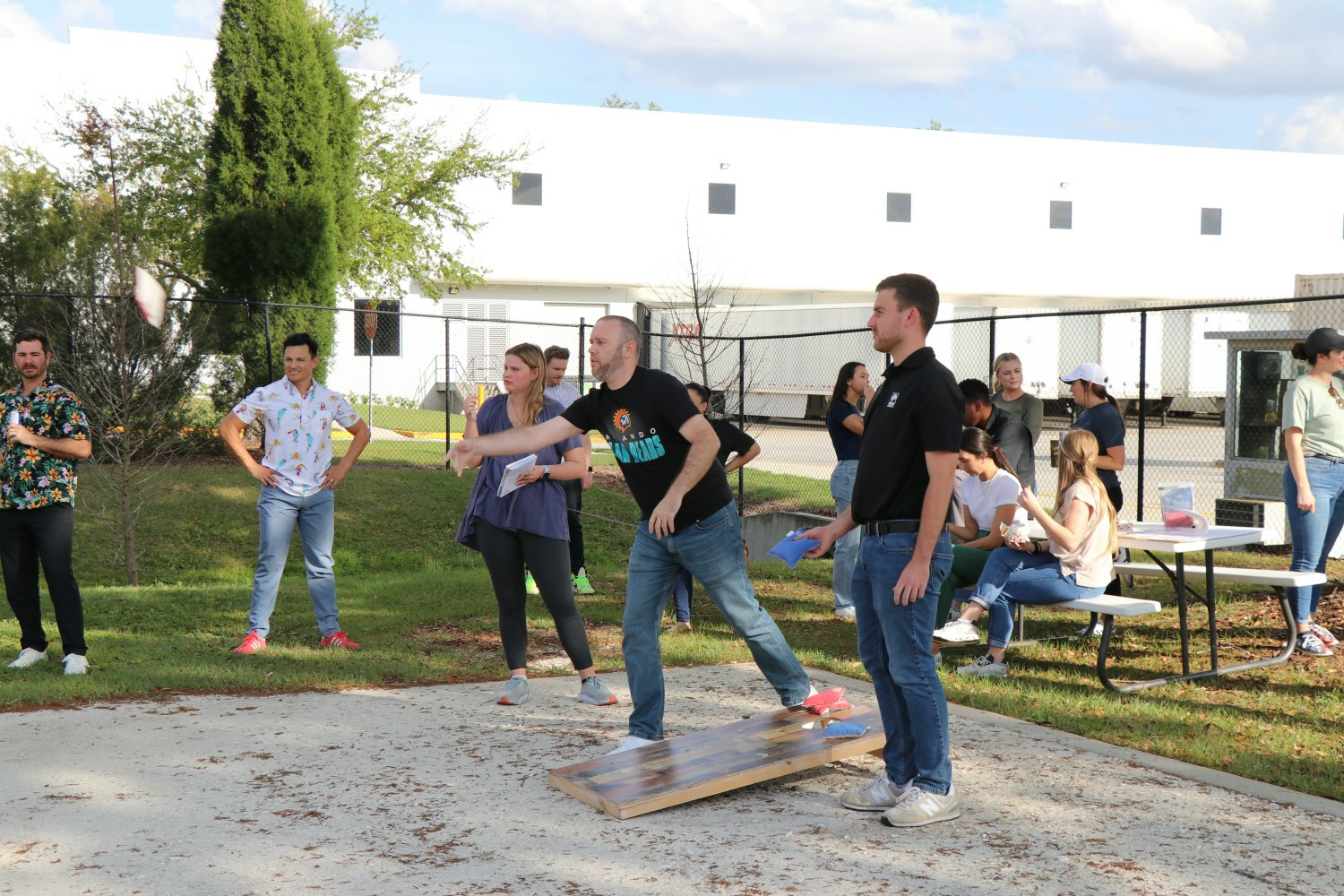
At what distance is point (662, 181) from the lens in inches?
1304

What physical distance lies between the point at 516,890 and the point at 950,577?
409cm

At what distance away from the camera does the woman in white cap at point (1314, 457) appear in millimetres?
7074

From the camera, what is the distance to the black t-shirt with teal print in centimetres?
493

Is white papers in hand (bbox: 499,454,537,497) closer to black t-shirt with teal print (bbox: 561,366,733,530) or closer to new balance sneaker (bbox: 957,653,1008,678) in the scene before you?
black t-shirt with teal print (bbox: 561,366,733,530)

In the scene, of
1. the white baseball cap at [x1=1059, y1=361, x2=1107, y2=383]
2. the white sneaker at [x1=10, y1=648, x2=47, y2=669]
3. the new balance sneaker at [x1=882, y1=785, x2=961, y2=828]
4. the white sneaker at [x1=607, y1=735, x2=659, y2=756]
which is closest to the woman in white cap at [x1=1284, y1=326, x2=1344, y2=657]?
the white baseball cap at [x1=1059, y1=361, x2=1107, y2=383]

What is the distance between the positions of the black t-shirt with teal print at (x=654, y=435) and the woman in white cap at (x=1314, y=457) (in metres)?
4.10

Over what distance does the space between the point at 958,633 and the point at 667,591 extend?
257 cm

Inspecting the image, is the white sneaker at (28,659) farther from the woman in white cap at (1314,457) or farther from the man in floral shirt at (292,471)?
the woman in white cap at (1314,457)

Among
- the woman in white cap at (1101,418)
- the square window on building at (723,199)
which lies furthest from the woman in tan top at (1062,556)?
the square window on building at (723,199)

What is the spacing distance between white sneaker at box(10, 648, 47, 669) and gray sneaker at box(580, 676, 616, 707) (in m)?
3.43

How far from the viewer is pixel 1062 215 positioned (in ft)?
121

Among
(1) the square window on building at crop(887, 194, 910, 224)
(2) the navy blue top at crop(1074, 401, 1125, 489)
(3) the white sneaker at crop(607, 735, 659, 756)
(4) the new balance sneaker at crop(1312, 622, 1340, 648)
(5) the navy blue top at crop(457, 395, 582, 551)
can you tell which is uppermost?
(1) the square window on building at crop(887, 194, 910, 224)

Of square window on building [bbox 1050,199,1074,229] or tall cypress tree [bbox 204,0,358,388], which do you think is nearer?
tall cypress tree [bbox 204,0,358,388]

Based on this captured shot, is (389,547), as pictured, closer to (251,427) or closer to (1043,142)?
(251,427)
